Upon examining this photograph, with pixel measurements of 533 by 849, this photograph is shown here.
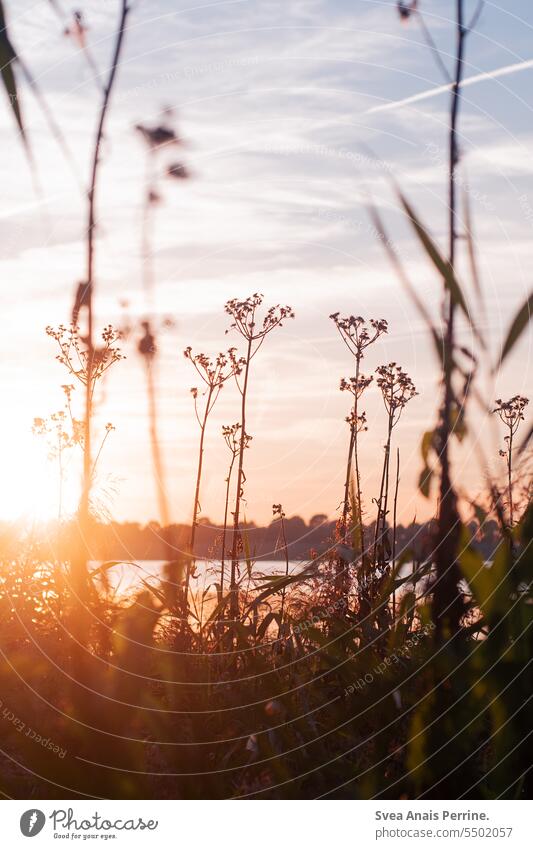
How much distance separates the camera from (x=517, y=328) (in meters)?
1.98

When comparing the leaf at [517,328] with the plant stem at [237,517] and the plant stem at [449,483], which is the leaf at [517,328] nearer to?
the plant stem at [449,483]

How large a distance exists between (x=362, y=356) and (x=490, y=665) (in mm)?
1580

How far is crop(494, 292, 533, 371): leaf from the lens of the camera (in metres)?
1.91

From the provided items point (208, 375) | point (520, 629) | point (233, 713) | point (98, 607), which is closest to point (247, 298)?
point (208, 375)

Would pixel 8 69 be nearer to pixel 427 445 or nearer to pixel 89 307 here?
pixel 89 307

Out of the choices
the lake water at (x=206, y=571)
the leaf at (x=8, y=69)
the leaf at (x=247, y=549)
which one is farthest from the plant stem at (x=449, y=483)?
the leaf at (x=247, y=549)

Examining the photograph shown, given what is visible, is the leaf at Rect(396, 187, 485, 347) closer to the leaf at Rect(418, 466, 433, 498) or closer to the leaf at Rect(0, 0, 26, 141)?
the leaf at Rect(418, 466, 433, 498)

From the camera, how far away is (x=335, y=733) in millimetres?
3088

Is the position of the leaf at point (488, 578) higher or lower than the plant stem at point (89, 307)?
lower

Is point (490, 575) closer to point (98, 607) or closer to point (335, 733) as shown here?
point (335, 733)

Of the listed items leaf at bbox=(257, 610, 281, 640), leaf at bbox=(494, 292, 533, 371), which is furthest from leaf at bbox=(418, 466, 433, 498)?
leaf at bbox=(257, 610, 281, 640)

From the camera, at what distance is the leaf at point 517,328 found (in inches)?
75.2

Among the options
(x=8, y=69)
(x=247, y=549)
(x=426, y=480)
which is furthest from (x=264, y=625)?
(x=8, y=69)
